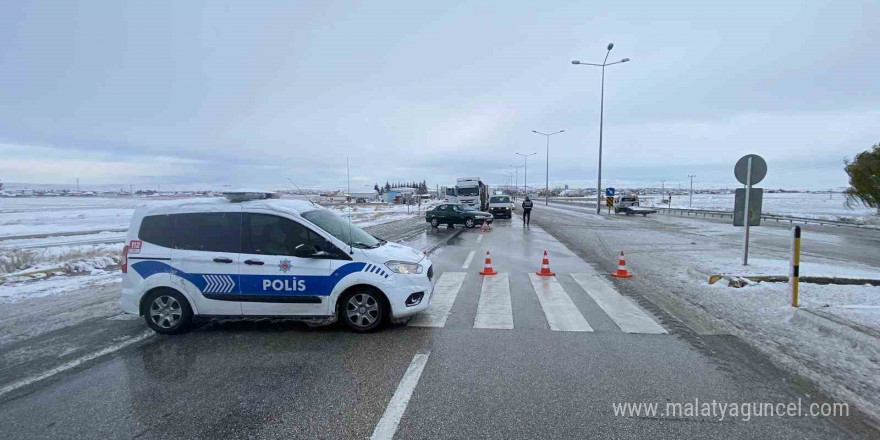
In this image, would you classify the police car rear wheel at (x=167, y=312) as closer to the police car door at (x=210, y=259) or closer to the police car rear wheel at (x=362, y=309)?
the police car door at (x=210, y=259)

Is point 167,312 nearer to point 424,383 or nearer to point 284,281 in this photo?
point 284,281

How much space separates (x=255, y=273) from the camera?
5.61m

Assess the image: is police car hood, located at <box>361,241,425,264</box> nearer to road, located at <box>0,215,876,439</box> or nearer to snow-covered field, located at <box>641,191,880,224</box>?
road, located at <box>0,215,876,439</box>

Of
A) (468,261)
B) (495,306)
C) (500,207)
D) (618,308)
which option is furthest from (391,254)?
(500,207)

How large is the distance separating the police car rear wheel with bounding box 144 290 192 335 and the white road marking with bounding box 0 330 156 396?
0.19 m

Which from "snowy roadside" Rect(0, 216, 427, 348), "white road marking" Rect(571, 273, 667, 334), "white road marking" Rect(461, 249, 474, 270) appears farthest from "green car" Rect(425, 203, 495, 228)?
"snowy roadside" Rect(0, 216, 427, 348)

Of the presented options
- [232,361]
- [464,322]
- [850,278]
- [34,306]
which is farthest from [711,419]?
[34,306]

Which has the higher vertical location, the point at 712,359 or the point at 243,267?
the point at 243,267

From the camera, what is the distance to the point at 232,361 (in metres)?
4.78

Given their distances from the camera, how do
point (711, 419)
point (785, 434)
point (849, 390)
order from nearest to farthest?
point (785, 434)
point (711, 419)
point (849, 390)

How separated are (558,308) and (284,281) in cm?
421

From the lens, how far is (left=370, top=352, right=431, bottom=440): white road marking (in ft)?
10.9

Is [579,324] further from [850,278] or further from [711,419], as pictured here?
[850,278]

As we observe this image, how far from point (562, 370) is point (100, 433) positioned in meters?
4.11
